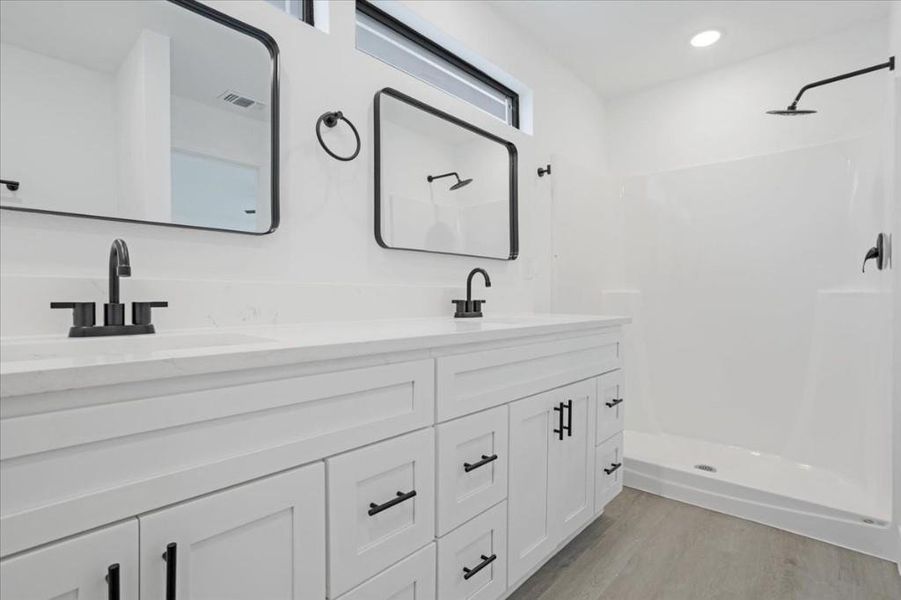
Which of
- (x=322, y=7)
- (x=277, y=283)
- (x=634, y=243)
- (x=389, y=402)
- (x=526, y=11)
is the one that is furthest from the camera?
(x=634, y=243)

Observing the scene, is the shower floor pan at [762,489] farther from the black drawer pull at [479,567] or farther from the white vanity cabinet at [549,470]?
the black drawer pull at [479,567]

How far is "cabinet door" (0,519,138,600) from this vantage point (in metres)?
0.56

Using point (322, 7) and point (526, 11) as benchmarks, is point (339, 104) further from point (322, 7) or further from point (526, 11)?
point (526, 11)

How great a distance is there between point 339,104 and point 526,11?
1210mm

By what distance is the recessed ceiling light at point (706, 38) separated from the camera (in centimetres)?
235

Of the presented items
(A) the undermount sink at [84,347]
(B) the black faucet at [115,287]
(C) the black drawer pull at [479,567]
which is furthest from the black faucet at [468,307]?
(B) the black faucet at [115,287]

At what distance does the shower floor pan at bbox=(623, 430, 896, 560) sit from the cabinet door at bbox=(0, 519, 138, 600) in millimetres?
2232

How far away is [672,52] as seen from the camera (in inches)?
99.8

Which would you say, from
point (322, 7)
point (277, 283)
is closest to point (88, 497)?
point (277, 283)

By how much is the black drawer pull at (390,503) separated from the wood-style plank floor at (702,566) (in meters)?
0.76

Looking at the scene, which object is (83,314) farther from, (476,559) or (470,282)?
(470,282)

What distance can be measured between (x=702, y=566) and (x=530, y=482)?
0.82 metres

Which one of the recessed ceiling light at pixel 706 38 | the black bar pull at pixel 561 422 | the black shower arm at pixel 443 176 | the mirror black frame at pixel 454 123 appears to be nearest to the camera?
the black bar pull at pixel 561 422

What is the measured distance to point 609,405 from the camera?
184 centimetres
